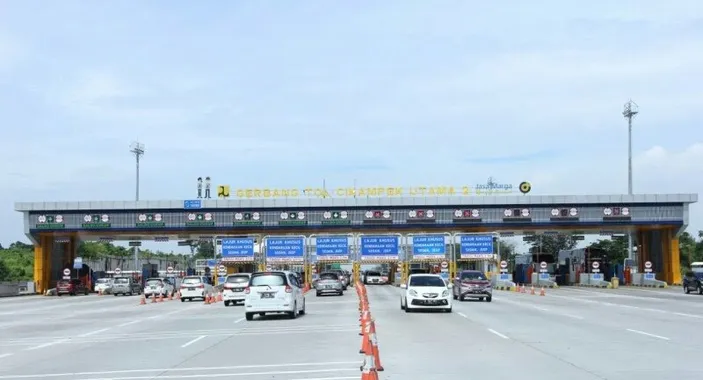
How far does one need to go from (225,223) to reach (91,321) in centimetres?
3548

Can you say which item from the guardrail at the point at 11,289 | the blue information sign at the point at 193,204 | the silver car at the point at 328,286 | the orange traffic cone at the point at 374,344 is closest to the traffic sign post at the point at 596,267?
the silver car at the point at 328,286

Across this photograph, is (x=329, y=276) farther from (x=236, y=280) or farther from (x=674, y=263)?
(x=674, y=263)

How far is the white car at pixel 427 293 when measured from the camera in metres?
31.8

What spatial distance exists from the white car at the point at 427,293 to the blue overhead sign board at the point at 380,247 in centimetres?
3507

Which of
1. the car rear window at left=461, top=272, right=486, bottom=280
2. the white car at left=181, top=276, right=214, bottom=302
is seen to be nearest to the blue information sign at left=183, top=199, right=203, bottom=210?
the white car at left=181, top=276, right=214, bottom=302

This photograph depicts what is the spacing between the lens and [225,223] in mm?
67562

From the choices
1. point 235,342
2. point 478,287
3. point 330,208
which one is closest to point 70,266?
point 330,208

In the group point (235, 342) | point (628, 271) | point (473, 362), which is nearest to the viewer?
point (473, 362)

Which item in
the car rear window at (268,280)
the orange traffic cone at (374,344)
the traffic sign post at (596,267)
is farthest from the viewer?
the traffic sign post at (596,267)

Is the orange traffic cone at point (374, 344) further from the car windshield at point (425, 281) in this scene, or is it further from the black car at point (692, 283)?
the black car at point (692, 283)

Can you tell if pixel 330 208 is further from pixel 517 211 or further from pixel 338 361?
pixel 338 361

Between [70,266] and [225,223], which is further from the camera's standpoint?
[70,266]

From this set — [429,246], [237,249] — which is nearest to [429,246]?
[429,246]

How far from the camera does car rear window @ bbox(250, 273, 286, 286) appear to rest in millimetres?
29234
